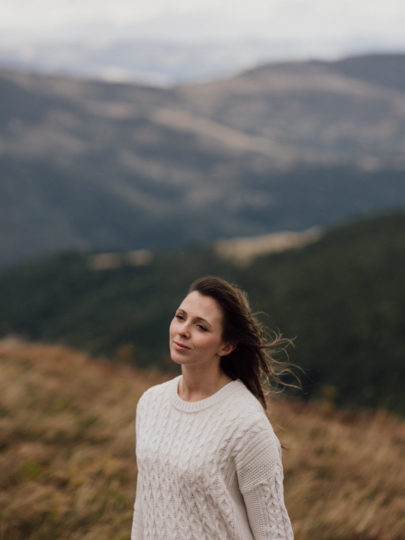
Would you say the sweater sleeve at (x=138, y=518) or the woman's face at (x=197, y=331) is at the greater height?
the woman's face at (x=197, y=331)

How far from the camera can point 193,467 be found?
2.41m

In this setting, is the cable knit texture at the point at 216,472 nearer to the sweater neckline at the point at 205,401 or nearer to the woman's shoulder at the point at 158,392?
the sweater neckline at the point at 205,401

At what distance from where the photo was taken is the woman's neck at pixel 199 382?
101 inches

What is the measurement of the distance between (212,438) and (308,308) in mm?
Result: 31046

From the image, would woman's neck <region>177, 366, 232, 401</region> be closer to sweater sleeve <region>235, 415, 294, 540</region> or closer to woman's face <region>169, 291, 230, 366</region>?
woman's face <region>169, 291, 230, 366</region>

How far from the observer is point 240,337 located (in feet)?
8.56

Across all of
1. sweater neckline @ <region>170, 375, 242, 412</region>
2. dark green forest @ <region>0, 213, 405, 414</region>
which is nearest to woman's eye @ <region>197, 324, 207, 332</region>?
sweater neckline @ <region>170, 375, 242, 412</region>

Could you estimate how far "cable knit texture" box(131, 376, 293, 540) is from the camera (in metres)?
2.39

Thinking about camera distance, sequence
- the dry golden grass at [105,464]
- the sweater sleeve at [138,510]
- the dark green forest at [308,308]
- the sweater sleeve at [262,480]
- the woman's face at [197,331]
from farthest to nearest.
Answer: the dark green forest at [308,308] < the dry golden grass at [105,464] < the sweater sleeve at [138,510] < the woman's face at [197,331] < the sweater sleeve at [262,480]

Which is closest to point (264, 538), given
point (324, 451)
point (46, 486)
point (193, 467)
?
point (193, 467)

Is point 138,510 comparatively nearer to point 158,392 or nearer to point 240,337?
point 158,392

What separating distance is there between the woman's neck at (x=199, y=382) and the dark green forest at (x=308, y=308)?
1.09ft

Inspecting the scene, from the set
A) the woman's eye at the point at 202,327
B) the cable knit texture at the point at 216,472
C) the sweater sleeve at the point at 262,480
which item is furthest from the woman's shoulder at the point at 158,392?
the sweater sleeve at the point at 262,480

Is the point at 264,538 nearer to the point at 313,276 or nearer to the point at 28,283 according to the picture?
the point at 313,276
